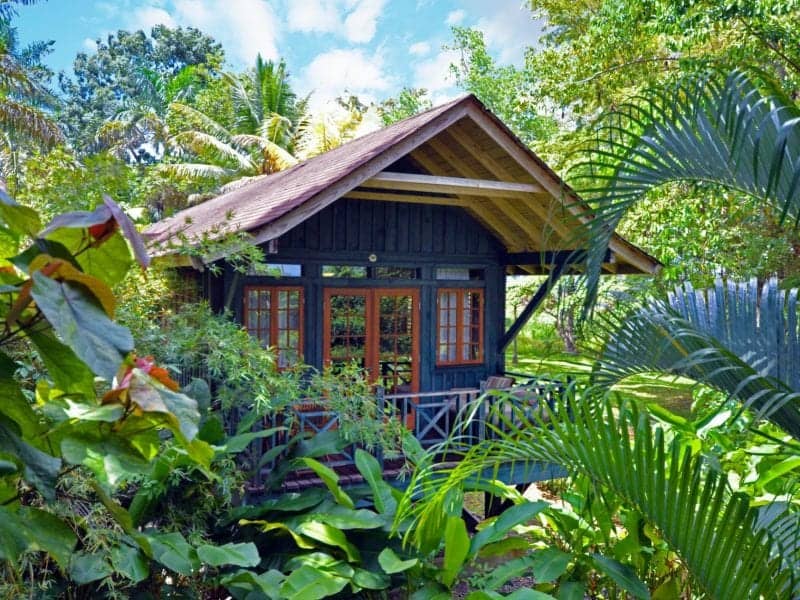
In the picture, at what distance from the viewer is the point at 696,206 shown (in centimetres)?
1120

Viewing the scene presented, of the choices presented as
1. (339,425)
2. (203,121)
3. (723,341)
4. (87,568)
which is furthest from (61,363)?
(203,121)

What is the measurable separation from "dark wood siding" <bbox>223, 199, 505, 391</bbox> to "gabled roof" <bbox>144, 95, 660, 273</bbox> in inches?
8.9

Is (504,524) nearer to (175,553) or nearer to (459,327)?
(175,553)

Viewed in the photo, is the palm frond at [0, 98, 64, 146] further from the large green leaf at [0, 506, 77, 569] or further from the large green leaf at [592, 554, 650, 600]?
the large green leaf at [0, 506, 77, 569]

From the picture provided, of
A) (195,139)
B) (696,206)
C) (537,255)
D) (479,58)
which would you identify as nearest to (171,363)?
(537,255)

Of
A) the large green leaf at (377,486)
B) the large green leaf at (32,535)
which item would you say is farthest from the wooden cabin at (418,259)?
the large green leaf at (32,535)

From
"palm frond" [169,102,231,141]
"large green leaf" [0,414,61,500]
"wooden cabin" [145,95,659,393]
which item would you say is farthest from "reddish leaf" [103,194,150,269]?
"palm frond" [169,102,231,141]

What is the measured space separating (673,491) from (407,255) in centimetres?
650

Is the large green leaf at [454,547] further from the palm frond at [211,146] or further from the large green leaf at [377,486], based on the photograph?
the palm frond at [211,146]

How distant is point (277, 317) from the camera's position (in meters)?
8.55

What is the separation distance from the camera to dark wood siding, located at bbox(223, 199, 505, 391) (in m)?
8.62

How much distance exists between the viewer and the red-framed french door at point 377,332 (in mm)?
8969

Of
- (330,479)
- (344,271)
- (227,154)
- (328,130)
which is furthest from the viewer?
(328,130)

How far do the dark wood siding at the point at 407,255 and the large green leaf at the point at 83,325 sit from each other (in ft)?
24.2
